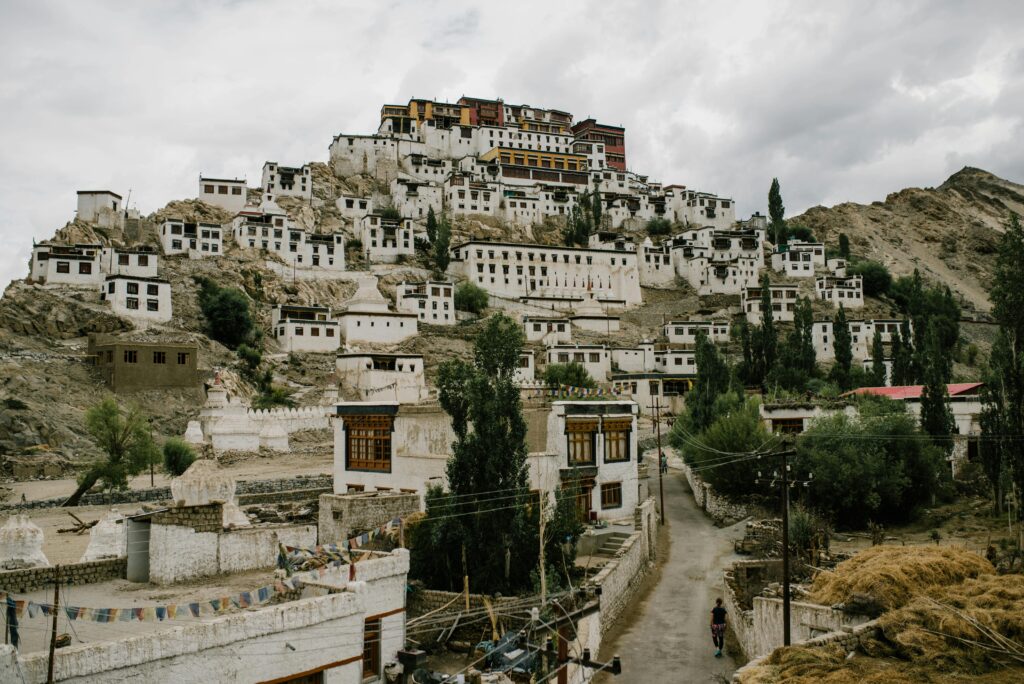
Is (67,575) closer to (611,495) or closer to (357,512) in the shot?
(357,512)

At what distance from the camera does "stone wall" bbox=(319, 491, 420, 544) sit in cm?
2220

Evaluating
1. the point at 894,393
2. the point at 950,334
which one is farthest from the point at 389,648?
the point at 950,334

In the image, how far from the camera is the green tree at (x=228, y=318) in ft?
205

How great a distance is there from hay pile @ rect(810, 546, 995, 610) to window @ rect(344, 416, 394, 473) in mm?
14891

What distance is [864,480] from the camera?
2944cm

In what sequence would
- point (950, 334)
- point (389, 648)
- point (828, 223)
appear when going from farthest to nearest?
point (828, 223), point (950, 334), point (389, 648)

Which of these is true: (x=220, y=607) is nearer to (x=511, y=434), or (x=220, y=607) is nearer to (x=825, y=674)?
(x=825, y=674)

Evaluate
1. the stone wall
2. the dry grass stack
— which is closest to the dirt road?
the dry grass stack

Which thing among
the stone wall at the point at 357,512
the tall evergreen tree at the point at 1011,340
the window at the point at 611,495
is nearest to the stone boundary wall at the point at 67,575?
the stone wall at the point at 357,512

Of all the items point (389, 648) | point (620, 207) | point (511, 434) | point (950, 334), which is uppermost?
point (620, 207)

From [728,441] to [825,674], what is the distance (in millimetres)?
23603

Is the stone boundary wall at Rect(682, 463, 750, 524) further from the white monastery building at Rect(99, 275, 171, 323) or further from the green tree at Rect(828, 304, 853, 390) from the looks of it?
the white monastery building at Rect(99, 275, 171, 323)

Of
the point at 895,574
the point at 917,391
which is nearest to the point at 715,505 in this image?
the point at 917,391

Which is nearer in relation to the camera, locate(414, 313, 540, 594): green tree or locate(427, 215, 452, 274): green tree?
locate(414, 313, 540, 594): green tree
